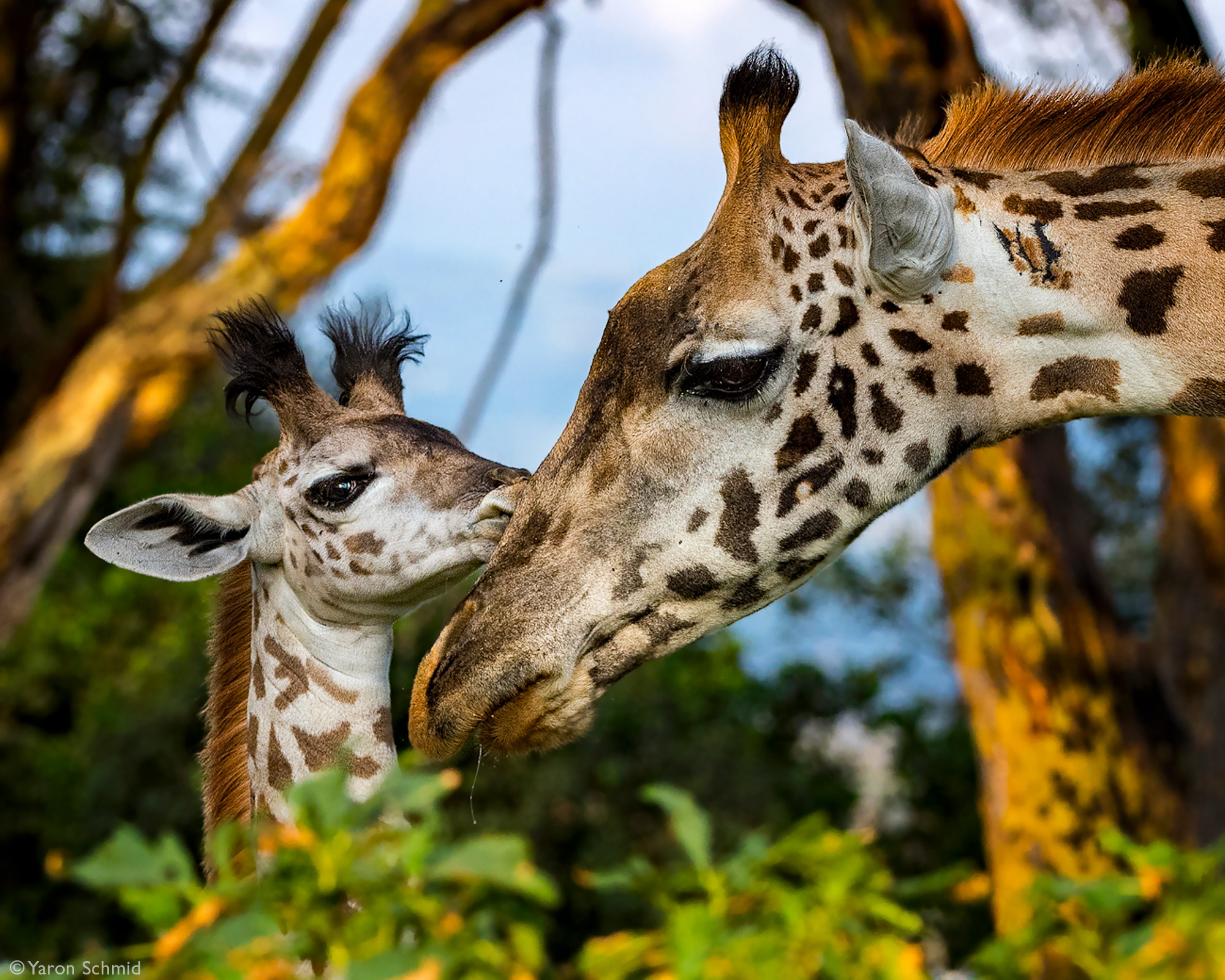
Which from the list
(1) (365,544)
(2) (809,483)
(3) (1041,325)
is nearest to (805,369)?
(2) (809,483)

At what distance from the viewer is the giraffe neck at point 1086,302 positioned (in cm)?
268

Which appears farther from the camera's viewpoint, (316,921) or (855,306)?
(855,306)

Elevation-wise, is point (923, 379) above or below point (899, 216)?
below

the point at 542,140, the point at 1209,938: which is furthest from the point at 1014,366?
the point at 542,140

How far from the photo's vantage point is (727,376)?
2.75 meters

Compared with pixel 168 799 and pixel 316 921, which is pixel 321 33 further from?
pixel 316 921

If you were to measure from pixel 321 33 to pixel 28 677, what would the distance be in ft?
20.9

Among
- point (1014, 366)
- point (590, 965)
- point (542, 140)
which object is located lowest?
point (590, 965)

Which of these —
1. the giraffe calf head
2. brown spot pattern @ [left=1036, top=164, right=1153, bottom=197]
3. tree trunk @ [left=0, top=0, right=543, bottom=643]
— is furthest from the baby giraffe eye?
tree trunk @ [left=0, top=0, right=543, bottom=643]

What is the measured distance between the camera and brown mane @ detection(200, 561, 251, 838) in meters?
3.25

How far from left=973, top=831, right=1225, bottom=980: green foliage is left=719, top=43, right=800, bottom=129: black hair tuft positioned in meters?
1.98

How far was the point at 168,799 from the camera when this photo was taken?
313 inches

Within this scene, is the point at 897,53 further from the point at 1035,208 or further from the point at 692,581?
the point at 692,581

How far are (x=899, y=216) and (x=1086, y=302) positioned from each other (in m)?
0.48
